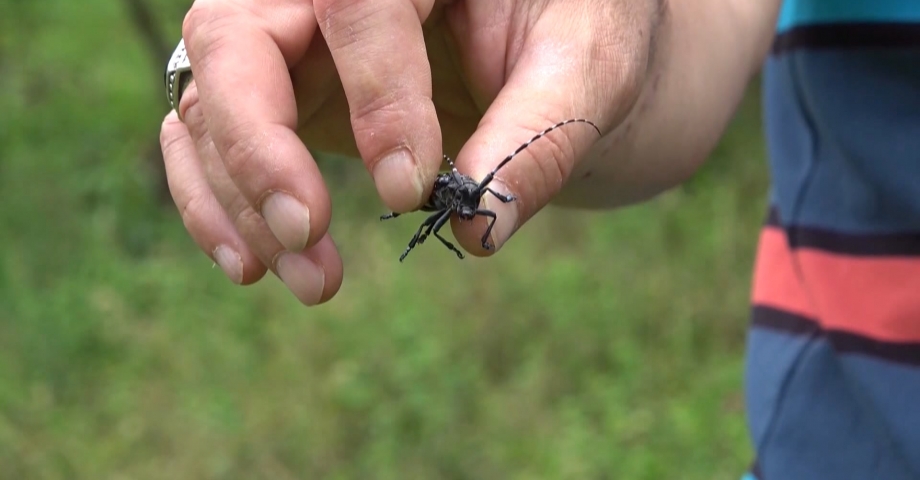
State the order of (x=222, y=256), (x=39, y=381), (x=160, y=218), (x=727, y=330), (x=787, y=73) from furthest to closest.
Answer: (x=160, y=218)
(x=39, y=381)
(x=727, y=330)
(x=787, y=73)
(x=222, y=256)

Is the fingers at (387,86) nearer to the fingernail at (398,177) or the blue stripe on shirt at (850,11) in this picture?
the fingernail at (398,177)

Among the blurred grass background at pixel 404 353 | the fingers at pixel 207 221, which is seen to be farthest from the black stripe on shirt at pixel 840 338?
the blurred grass background at pixel 404 353

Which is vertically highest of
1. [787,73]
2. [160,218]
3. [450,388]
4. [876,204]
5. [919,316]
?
[787,73]

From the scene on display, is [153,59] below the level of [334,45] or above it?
below

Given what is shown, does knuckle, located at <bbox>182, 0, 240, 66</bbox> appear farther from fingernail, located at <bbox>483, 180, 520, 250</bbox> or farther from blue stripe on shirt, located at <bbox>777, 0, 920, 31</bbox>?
blue stripe on shirt, located at <bbox>777, 0, 920, 31</bbox>

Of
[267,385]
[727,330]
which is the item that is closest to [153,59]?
[267,385]

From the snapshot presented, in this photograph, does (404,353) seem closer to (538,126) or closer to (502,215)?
(502,215)

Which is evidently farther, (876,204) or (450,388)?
(450,388)

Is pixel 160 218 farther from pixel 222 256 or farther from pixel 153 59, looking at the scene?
pixel 222 256
